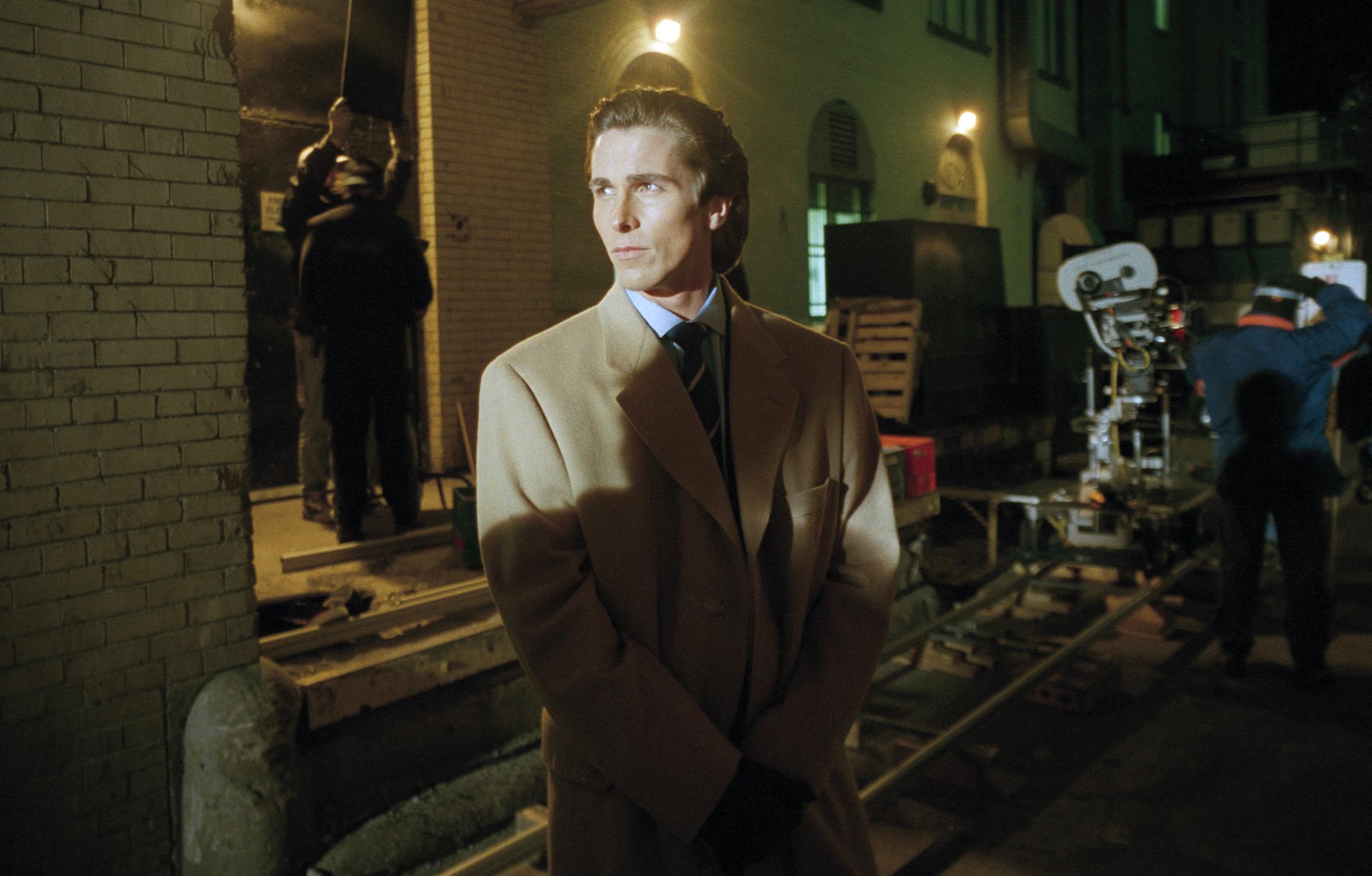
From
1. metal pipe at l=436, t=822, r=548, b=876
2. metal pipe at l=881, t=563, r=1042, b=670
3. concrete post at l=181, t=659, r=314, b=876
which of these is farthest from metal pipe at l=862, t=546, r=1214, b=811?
concrete post at l=181, t=659, r=314, b=876

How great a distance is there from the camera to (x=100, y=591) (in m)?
3.54

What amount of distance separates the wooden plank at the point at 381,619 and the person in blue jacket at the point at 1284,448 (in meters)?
4.51

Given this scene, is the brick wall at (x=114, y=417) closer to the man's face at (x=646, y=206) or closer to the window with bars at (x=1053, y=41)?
the man's face at (x=646, y=206)

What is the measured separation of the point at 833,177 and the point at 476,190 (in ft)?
20.2

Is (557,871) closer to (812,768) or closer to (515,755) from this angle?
(812,768)

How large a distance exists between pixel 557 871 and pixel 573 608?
1.77 ft

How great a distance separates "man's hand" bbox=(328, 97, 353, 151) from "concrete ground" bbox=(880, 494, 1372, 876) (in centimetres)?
502

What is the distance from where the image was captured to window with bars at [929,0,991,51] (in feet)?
48.9

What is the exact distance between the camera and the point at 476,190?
27.1ft

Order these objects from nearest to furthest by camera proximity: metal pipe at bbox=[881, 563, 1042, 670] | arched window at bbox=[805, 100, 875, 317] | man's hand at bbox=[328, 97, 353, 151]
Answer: metal pipe at bbox=[881, 563, 1042, 670] → man's hand at bbox=[328, 97, 353, 151] → arched window at bbox=[805, 100, 875, 317]

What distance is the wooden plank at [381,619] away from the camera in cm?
440

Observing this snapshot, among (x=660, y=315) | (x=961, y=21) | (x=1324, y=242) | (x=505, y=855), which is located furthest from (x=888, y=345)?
(x=1324, y=242)

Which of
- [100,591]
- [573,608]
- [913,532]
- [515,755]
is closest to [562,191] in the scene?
[913,532]

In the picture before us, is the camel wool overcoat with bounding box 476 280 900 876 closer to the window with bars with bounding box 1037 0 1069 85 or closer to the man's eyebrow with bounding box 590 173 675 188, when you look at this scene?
the man's eyebrow with bounding box 590 173 675 188
